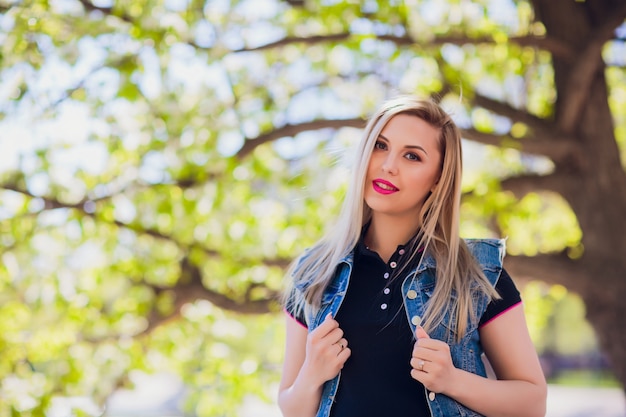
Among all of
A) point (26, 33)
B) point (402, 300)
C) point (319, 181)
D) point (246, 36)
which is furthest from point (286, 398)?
point (246, 36)

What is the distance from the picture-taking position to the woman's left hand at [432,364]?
1816 millimetres

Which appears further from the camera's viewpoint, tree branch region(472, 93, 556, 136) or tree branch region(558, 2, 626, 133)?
tree branch region(472, 93, 556, 136)

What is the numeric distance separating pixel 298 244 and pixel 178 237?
2.48 feet

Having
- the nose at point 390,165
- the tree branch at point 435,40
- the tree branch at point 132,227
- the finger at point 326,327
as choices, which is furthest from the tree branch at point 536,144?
the finger at point 326,327

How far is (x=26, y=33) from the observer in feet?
12.2

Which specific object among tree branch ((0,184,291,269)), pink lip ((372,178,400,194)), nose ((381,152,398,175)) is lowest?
tree branch ((0,184,291,269))

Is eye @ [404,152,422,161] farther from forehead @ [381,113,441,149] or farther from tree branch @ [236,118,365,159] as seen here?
tree branch @ [236,118,365,159]

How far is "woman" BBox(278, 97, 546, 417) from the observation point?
6.22 feet

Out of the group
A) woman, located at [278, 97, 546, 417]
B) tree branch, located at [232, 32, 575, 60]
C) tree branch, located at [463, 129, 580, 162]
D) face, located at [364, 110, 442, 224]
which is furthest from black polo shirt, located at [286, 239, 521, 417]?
tree branch, located at [463, 129, 580, 162]

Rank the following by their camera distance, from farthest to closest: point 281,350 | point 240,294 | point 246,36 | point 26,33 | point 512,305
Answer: point 281,350 < point 240,294 < point 246,36 < point 26,33 < point 512,305

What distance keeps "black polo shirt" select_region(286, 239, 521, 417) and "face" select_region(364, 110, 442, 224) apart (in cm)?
17

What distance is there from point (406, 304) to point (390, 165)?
0.36 m

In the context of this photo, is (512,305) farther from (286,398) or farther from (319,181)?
(319,181)

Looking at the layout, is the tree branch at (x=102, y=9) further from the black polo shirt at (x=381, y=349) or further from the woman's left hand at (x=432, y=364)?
the woman's left hand at (x=432, y=364)
